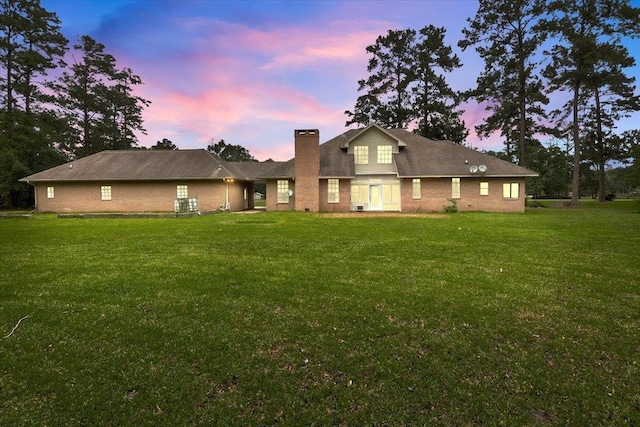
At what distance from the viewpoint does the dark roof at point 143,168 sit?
25672 millimetres

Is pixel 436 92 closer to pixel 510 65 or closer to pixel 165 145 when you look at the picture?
pixel 510 65

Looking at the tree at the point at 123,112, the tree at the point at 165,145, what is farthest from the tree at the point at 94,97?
the tree at the point at 165,145

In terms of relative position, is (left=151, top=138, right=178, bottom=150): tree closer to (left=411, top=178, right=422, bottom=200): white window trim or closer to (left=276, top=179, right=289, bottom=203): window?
(left=276, top=179, right=289, bottom=203): window

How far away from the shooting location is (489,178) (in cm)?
2336

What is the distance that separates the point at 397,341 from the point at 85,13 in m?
18.1

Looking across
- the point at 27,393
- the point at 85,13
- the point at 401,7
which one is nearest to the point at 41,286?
the point at 27,393

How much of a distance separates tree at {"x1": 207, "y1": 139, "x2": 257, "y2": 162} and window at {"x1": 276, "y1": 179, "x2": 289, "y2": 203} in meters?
68.3

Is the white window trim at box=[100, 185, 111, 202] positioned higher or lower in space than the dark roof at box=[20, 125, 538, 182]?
lower

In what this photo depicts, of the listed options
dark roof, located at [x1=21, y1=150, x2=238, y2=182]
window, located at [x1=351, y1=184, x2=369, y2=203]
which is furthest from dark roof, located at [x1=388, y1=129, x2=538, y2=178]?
dark roof, located at [x1=21, y1=150, x2=238, y2=182]

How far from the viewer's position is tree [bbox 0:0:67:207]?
29.4 m

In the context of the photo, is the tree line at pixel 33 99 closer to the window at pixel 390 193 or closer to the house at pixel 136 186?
the house at pixel 136 186

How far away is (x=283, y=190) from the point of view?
24000mm

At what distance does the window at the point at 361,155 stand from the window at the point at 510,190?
10.1 metres

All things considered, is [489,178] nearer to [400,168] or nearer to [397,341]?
[400,168]
